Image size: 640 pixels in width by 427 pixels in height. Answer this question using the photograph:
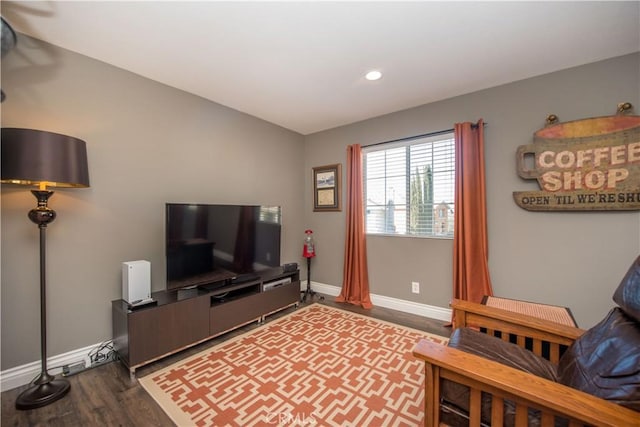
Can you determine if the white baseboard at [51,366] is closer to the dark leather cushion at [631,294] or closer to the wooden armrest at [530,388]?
the dark leather cushion at [631,294]

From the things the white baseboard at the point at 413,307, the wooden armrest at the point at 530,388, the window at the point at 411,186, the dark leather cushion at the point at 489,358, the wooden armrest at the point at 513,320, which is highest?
the window at the point at 411,186

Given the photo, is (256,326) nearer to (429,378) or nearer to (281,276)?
(281,276)

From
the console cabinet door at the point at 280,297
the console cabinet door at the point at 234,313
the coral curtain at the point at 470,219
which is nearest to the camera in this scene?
the console cabinet door at the point at 234,313

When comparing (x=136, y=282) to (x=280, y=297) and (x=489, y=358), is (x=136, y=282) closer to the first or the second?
(x=280, y=297)

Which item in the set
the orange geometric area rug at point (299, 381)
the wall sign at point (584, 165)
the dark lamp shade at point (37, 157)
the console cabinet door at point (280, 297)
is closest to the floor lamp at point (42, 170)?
the dark lamp shade at point (37, 157)

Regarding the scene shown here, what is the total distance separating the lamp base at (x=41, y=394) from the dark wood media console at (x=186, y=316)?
1.09 ft

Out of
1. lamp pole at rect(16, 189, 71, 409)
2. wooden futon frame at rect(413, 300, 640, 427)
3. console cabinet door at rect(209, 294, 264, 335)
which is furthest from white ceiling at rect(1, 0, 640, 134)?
console cabinet door at rect(209, 294, 264, 335)

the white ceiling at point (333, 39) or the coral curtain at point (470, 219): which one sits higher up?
the white ceiling at point (333, 39)

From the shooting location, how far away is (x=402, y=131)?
3094mm

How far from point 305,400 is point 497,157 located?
2.69 meters

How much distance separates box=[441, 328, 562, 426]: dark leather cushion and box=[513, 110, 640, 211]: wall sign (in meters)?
1.53

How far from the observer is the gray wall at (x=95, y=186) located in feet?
5.72

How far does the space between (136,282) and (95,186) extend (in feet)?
2.77

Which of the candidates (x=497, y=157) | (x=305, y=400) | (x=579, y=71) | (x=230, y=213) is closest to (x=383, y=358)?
(x=305, y=400)
